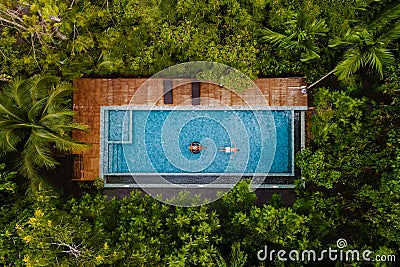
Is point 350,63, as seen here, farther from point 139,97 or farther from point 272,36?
point 139,97

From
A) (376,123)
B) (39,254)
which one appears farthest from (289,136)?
(39,254)

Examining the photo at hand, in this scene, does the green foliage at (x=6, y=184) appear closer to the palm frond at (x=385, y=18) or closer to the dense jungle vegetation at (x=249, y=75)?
the dense jungle vegetation at (x=249, y=75)

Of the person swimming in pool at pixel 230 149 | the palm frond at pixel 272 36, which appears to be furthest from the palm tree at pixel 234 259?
the palm frond at pixel 272 36

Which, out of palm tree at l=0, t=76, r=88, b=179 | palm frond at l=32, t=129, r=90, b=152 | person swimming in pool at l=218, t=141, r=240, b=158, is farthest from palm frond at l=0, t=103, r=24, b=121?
person swimming in pool at l=218, t=141, r=240, b=158

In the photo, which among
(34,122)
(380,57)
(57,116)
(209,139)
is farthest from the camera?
(209,139)

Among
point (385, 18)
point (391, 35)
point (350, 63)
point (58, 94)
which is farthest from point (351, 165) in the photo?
point (58, 94)

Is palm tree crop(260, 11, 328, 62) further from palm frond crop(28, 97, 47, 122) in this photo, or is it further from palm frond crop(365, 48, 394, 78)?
palm frond crop(28, 97, 47, 122)
